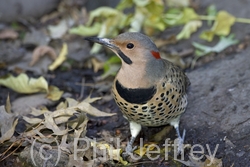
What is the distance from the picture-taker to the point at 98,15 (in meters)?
6.52

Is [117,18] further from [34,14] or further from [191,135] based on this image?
[191,135]

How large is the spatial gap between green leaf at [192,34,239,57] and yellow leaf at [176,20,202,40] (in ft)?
0.85

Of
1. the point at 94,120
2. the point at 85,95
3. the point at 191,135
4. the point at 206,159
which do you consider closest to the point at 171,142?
the point at 191,135

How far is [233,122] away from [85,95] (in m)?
1.92

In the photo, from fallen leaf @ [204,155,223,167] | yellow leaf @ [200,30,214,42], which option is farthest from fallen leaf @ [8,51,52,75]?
fallen leaf @ [204,155,223,167]

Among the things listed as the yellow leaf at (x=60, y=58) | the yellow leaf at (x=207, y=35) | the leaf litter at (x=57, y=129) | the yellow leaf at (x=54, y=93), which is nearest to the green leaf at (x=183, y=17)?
the yellow leaf at (x=207, y=35)

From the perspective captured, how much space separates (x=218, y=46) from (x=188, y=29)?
0.56m

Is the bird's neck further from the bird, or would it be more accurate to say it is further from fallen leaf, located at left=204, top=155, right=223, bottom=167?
fallen leaf, located at left=204, top=155, right=223, bottom=167

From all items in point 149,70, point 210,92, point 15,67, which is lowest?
point 15,67

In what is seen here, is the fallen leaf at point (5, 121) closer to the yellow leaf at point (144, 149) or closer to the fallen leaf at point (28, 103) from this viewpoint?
the fallen leaf at point (28, 103)

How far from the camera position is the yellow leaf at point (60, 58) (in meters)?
6.18

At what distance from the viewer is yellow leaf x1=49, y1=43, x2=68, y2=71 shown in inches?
243

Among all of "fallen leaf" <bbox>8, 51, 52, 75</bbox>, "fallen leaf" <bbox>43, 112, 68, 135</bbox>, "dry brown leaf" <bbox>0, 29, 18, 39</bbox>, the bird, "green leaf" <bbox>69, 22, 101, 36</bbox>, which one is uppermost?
the bird

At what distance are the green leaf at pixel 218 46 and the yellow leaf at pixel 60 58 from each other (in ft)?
5.56
